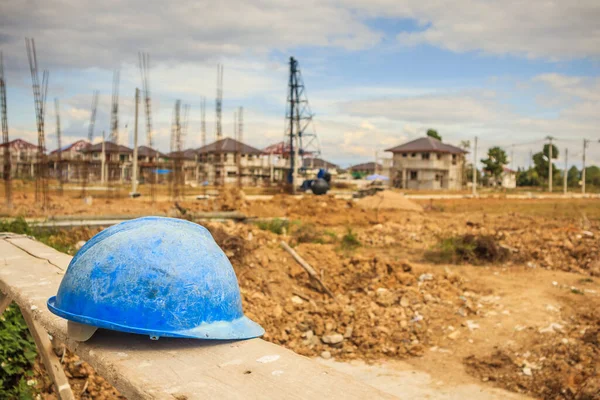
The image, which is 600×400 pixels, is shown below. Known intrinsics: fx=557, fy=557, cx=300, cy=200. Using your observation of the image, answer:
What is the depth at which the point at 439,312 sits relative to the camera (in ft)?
25.7

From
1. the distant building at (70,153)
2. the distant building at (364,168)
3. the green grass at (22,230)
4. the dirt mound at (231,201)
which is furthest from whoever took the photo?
the distant building at (364,168)

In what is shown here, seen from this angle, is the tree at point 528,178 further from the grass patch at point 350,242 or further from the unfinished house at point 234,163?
the grass patch at point 350,242

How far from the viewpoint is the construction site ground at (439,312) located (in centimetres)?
589

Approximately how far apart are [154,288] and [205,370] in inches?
16.3

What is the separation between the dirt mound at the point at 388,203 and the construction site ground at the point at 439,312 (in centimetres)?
954

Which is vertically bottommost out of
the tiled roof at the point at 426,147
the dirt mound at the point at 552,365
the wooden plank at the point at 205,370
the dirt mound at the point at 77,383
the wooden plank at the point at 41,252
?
the dirt mound at the point at 552,365

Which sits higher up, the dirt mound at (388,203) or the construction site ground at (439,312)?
the dirt mound at (388,203)

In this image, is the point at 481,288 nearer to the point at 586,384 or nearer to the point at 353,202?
the point at 586,384

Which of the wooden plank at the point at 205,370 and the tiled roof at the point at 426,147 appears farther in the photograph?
the tiled roof at the point at 426,147

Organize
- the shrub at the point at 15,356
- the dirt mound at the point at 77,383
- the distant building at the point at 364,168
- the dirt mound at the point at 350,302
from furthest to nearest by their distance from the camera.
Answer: the distant building at the point at 364,168 < the dirt mound at the point at 350,302 < the dirt mound at the point at 77,383 < the shrub at the point at 15,356

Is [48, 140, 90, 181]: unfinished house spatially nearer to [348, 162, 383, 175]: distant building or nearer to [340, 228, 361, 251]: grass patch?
[340, 228, 361, 251]: grass patch

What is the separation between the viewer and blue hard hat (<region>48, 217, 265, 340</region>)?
2.04 metres

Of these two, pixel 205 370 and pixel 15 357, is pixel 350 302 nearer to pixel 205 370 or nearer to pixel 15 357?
pixel 15 357

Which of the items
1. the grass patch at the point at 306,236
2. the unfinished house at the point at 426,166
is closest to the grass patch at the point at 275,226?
the grass patch at the point at 306,236
